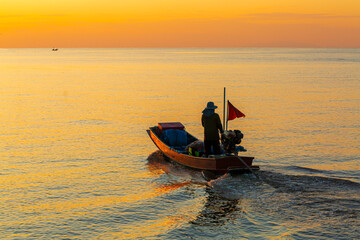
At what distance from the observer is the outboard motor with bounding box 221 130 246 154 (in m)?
17.3

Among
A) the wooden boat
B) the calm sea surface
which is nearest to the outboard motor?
the wooden boat

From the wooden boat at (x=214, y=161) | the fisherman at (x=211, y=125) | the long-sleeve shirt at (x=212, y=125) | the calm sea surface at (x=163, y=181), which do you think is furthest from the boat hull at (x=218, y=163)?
the long-sleeve shirt at (x=212, y=125)

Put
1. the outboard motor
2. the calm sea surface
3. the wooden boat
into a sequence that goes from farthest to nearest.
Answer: the outboard motor → the wooden boat → the calm sea surface

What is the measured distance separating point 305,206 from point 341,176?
16.6ft

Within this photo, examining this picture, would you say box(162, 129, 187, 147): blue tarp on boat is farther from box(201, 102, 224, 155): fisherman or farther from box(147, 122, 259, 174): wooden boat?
box(201, 102, 224, 155): fisherman

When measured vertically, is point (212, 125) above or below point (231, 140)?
above

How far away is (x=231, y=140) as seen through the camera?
1734 centimetres

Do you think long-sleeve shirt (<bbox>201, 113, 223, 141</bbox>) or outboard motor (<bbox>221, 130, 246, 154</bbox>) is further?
long-sleeve shirt (<bbox>201, 113, 223, 141</bbox>)

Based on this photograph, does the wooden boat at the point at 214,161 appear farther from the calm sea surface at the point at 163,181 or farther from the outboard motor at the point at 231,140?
the calm sea surface at the point at 163,181

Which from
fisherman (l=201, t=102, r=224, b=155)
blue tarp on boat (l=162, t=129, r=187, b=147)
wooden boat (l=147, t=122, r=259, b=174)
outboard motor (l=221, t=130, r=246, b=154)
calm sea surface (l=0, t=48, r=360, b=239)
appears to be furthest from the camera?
blue tarp on boat (l=162, t=129, r=187, b=147)

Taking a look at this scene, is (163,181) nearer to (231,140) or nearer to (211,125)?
(211,125)

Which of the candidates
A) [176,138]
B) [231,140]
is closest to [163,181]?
[231,140]

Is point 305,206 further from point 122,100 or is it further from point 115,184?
point 122,100

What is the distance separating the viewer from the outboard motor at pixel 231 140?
17.3 meters
